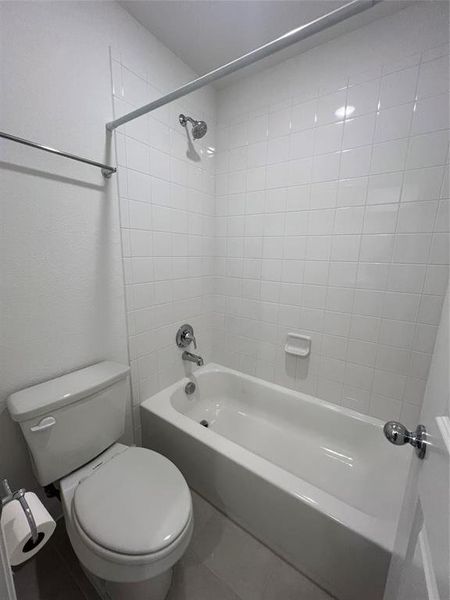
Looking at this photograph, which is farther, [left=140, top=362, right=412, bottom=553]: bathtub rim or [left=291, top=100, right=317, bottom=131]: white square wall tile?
[left=291, top=100, right=317, bottom=131]: white square wall tile

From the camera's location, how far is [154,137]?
131cm

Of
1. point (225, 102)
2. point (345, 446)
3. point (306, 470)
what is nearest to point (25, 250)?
point (225, 102)

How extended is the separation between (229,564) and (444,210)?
72.7 inches

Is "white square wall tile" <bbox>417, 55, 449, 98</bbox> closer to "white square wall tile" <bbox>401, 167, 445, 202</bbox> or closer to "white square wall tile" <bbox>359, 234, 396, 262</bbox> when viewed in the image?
"white square wall tile" <bbox>401, 167, 445, 202</bbox>

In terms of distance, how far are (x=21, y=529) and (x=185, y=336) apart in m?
1.18

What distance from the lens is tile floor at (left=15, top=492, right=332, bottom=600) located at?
96cm

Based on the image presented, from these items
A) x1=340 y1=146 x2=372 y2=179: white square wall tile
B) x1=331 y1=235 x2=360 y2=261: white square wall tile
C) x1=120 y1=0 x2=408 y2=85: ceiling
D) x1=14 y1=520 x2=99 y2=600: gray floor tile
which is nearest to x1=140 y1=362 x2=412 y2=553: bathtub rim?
x1=14 y1=520 x2=99 y2=600: gray floor tile

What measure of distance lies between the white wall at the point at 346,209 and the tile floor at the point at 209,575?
85cm

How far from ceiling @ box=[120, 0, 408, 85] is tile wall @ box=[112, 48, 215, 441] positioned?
0.41 ft

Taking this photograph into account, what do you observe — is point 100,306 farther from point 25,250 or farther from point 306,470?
point 306,470

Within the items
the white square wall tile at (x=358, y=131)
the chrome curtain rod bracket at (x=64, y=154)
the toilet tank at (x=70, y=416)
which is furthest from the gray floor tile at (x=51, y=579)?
the white square wall tile at (x=358, y=131)

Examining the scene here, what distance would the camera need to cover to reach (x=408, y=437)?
24.2 inches

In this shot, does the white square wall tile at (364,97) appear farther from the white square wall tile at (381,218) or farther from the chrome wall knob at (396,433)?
the chrome wall knob at (396,433)

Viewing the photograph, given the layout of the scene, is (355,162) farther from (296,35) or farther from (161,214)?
(161,214)
